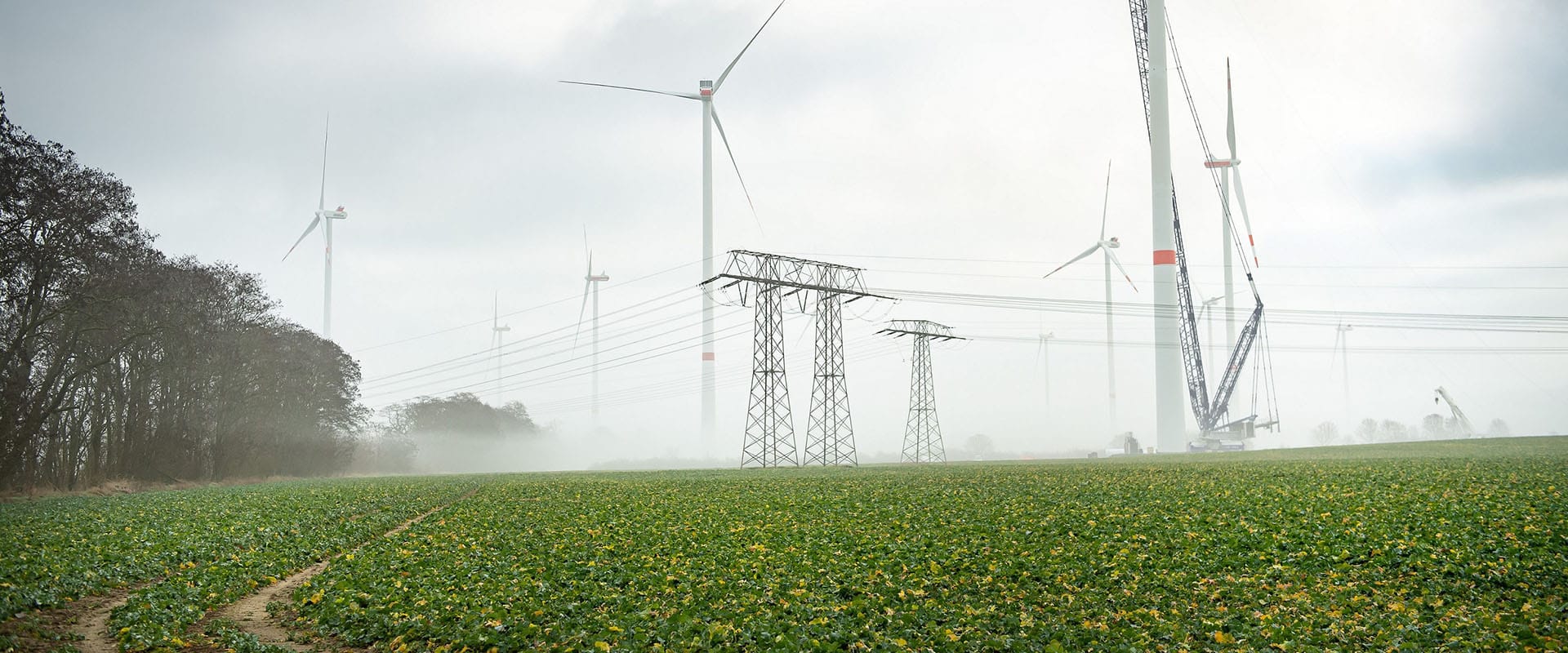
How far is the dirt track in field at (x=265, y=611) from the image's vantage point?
1603 centimetres

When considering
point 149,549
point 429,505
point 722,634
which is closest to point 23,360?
point 429,505

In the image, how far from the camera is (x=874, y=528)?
81.1 feet

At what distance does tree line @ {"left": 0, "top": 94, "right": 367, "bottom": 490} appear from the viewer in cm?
4300

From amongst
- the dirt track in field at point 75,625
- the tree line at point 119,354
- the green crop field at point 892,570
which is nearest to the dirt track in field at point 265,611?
the green crop field at point 892,570

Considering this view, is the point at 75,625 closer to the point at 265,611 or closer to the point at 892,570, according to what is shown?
the point at 265,611

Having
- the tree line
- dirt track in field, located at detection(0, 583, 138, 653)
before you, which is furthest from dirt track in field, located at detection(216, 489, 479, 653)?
the tree line

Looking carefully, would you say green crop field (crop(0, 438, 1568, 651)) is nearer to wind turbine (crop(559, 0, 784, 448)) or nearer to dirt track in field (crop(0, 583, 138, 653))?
dirt track in field (crop(0, 583, 138, 653))

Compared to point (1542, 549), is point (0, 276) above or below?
above

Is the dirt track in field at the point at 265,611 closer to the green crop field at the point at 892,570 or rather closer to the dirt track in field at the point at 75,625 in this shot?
the green crop field at the point at 892,570

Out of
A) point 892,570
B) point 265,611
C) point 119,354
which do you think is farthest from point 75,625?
point 119,354

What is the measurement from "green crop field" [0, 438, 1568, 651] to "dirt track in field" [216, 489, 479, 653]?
378 millimetres

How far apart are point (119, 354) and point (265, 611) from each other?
156ft

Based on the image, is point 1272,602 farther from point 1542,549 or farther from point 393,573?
point 393,573

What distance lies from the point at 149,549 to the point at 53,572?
3888 mm
